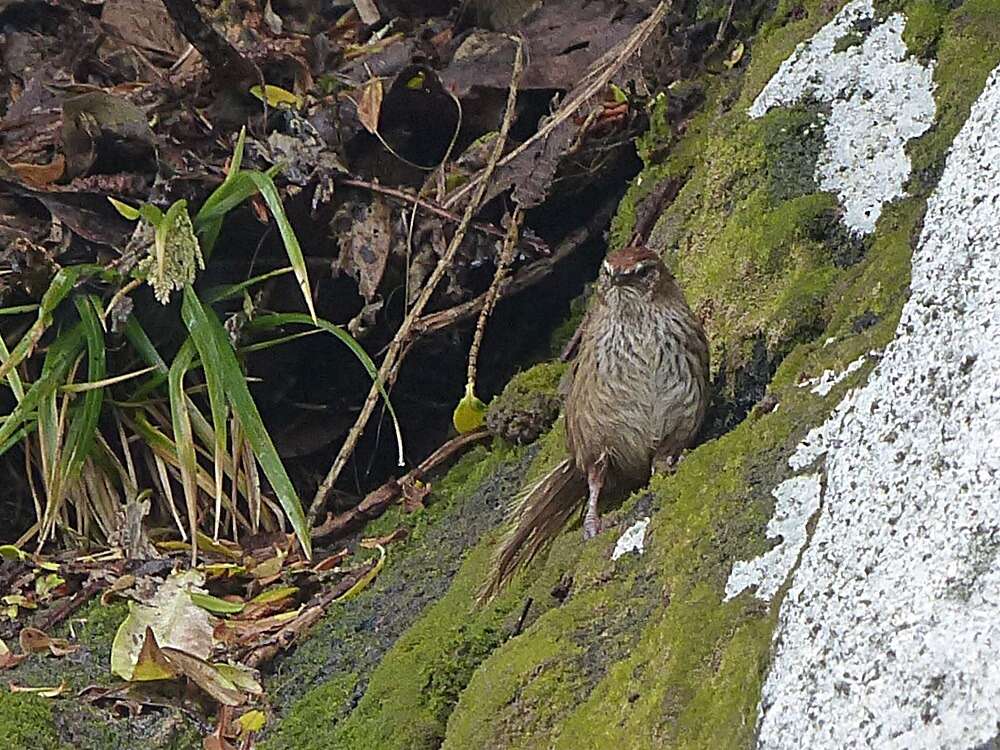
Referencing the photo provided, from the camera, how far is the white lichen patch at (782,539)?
1909mm

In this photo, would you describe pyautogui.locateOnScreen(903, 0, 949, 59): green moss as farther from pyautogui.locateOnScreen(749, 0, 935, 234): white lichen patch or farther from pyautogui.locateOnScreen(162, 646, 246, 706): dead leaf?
pyautogui.locateOnScreen(162, 646, 246, 706): dead leaf

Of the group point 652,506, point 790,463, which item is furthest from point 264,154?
point 790,463

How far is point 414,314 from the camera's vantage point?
430cm

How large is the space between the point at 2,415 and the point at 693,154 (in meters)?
2.42

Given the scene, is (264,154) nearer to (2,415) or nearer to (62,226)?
(62,226)

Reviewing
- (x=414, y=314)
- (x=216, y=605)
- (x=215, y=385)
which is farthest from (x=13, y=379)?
(x=414, y=314)

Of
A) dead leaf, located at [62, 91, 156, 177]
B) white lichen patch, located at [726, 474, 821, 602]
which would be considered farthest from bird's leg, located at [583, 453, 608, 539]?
dead leaf, located at [62, 91, 156, 177]

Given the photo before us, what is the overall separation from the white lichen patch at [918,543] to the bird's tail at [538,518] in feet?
3.93

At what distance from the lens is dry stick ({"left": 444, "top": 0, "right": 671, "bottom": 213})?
4359mm

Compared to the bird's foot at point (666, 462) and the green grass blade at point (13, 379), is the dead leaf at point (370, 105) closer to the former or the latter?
the green grass blade at point (13, 379)

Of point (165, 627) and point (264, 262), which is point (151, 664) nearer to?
point (165, 627)

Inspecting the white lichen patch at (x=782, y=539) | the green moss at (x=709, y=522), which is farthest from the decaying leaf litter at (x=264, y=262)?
the white lichen patch at (x=782, y=539)

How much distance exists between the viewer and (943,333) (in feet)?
5.51

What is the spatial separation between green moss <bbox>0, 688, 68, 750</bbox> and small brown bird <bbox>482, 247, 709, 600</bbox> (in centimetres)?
111
